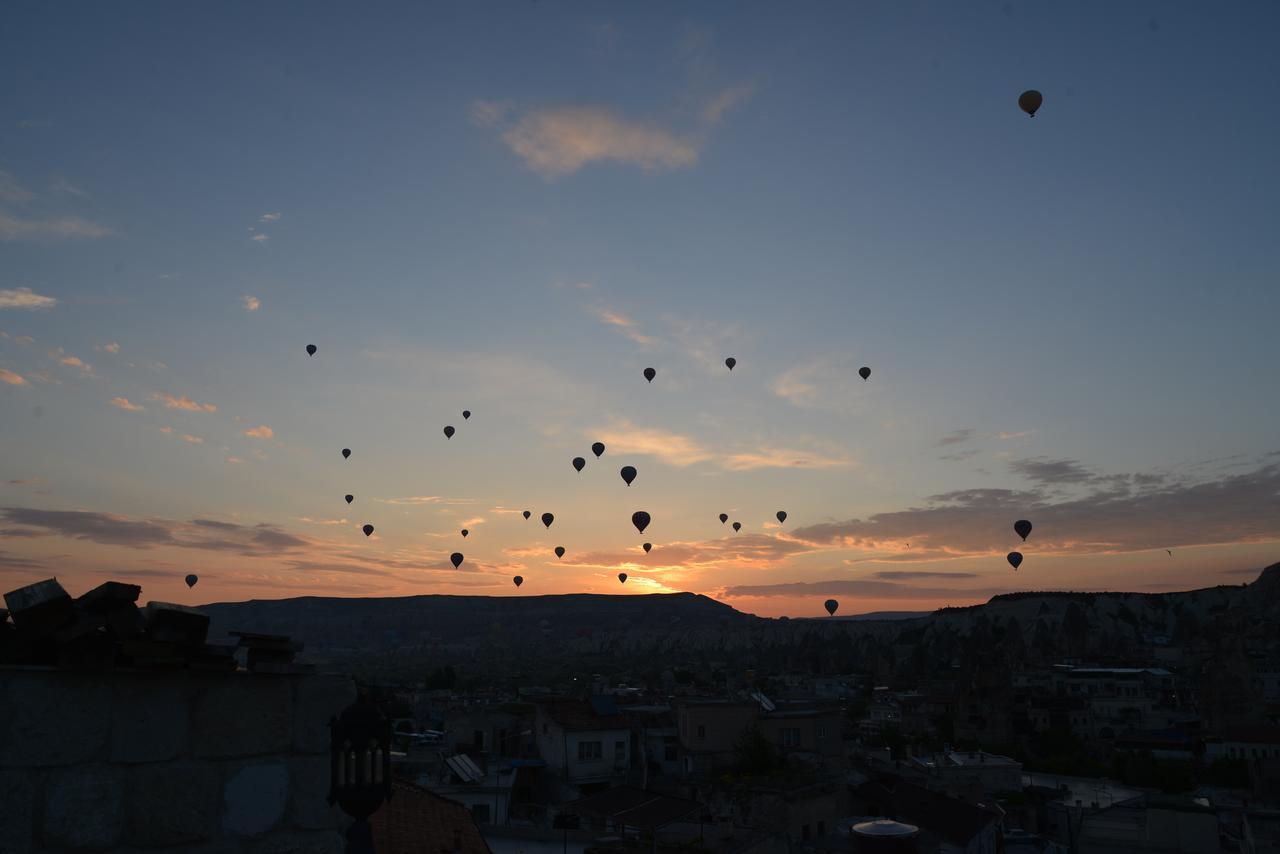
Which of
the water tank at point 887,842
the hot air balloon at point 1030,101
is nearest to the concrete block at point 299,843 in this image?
the water tank at point 887,842

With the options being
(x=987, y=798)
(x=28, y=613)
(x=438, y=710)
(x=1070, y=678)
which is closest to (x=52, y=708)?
(x=28, y=613)

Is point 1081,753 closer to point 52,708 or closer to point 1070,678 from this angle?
point 1070,678

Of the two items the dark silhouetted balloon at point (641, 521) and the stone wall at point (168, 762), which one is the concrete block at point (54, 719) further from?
the dark silhouetted balloon at point (641, 521)

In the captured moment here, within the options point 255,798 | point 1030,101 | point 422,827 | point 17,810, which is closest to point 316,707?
point 255,798

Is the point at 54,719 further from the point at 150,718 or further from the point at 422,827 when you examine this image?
the point at 422,827

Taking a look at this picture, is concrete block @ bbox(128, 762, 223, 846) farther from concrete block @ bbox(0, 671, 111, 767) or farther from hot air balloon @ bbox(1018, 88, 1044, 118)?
hot air balloon @ bbox(1018, 88, 1044, 118)
